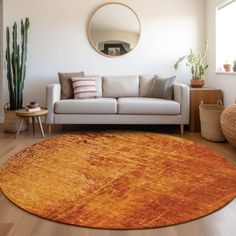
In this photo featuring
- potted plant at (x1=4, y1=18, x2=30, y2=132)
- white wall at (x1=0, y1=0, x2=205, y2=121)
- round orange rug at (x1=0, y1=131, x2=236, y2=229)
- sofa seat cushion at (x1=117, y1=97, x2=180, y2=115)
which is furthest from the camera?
white wall at (x1=0, y1=0, x2=205, y2=121)

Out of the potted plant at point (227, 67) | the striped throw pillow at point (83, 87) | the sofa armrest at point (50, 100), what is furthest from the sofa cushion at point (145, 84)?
the sofa armrest at point (50, 100)

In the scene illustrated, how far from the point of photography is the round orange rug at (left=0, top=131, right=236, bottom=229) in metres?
1.61

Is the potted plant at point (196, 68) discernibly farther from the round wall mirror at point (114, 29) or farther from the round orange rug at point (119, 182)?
the round orange rug at point (119, 182)

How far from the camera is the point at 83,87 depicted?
389 cm

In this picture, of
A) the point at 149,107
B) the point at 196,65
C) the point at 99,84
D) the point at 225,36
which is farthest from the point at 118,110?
the point at 225,36

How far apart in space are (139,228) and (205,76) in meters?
3.63

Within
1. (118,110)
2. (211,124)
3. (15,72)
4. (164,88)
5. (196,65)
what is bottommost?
(211,124)

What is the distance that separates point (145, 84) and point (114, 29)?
1.06m

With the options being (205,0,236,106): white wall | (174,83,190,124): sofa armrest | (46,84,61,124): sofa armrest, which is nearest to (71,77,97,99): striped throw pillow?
(46,84,61,124): sofa armrest

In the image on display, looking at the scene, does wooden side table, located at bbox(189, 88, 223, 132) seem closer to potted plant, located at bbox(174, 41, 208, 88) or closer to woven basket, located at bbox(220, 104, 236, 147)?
potted plant, located at bbox(174, 41, 208, 88)

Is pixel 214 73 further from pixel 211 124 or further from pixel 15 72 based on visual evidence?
pixel 15 72

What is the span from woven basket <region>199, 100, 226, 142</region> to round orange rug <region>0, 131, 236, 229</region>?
1.25 ft

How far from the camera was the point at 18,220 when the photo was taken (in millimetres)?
1547

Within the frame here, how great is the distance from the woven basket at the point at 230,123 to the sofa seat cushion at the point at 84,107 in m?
1.40
